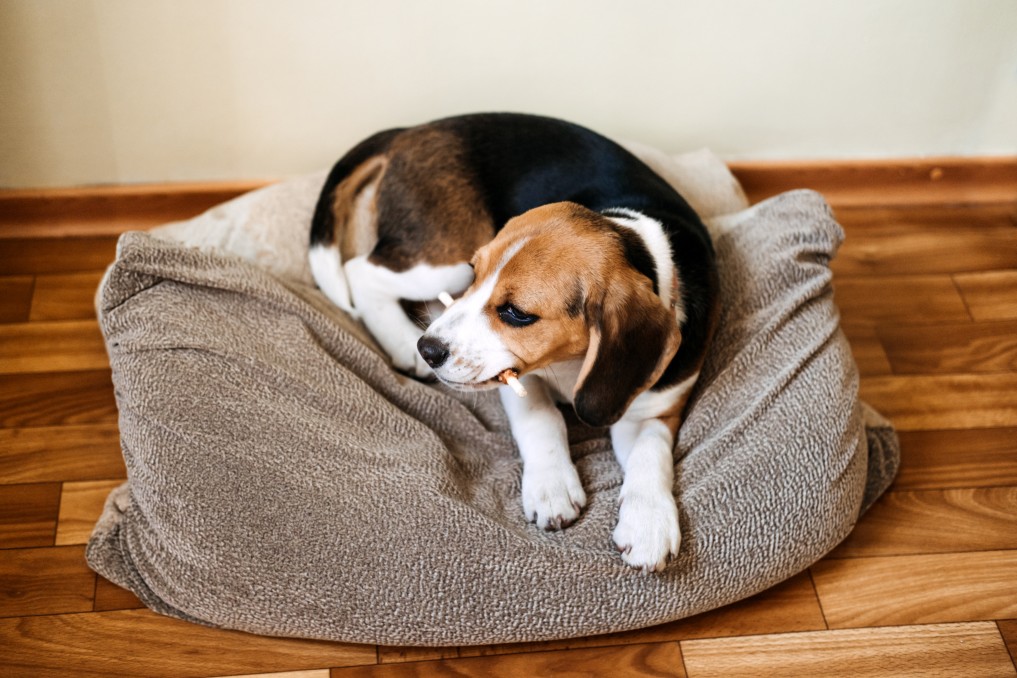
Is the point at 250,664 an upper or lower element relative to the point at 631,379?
lower

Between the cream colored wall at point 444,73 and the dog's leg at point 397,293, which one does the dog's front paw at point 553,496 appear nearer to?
the dog's leg at point 397,293

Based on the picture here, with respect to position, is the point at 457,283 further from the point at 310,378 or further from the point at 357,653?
the point at 357,653

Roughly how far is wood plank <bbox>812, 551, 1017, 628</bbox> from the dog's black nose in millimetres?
1162

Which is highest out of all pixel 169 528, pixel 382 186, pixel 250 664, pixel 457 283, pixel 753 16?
pixel 753 16

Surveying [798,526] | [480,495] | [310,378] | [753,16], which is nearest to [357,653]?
[480,495]

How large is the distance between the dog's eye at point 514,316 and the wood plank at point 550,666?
2.63 ft

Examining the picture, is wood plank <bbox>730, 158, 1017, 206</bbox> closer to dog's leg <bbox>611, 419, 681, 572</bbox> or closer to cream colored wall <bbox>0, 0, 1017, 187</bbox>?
cream colored wall <bbox>0, 0, 1017, 187</bbox>

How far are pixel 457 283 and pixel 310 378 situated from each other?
0.54 m

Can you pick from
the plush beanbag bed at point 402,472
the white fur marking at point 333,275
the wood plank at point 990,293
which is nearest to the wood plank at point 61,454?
the plush beanbag bed at point 402,472

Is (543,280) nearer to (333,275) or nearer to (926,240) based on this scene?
(333,275)

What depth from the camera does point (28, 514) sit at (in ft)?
Answer: 8.64

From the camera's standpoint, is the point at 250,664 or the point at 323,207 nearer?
the point at 250,664

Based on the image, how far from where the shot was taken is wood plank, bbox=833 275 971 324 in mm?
3395

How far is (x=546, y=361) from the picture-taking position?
7.66 ft
